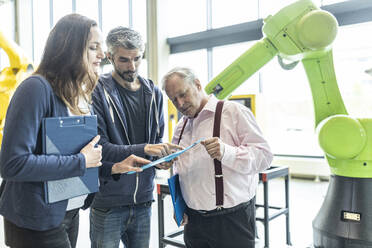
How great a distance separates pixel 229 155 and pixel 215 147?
80 mm

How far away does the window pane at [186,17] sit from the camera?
6727 millimetres

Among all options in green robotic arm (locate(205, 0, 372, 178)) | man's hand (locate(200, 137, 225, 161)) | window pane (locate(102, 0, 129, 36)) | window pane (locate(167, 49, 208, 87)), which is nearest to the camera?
man's hand (locate(200, 137, 225, 161))

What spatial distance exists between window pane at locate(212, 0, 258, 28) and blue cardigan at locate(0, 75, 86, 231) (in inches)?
218

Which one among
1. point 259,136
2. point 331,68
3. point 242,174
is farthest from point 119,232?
point 331,68

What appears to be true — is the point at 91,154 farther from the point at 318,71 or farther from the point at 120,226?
the point at 318,71

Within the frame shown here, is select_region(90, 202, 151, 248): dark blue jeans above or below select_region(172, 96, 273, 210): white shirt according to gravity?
below

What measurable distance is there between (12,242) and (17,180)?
240 millimetres

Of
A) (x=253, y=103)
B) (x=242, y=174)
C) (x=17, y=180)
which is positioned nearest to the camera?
(x=17, y=180)

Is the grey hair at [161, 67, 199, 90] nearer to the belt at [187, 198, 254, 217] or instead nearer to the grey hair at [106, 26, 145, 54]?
the grey hair at [106, 26, 145, 54]

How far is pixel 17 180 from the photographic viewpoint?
3.33ft

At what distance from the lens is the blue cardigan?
100cm

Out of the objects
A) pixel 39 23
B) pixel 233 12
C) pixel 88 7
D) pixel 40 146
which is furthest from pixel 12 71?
pixel 39 23

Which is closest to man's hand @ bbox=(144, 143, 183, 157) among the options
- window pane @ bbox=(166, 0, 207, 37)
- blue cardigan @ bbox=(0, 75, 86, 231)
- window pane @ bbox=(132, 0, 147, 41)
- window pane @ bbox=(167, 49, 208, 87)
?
blue cardigan @ bbox=(0, 75, 86, 231)

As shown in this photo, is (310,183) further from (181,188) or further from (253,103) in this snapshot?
(181,188)
